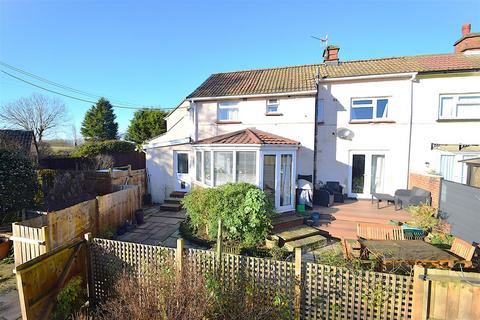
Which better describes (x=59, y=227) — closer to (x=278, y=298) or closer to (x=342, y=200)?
(x=278, y=298)

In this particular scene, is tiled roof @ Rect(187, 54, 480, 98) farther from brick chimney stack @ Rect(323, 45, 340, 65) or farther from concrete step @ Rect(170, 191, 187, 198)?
concrete step @ Rect(170, 191, 187, 198)

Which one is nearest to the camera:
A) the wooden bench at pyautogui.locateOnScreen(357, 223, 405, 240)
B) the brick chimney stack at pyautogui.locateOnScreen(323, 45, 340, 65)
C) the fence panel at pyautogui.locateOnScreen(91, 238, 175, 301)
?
the fence panel at pyautogui.locateOnScreen(91, 238, 175, 301)

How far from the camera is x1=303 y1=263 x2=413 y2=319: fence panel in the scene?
427 cm

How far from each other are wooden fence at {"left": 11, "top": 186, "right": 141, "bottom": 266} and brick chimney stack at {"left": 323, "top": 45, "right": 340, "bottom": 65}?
13648 millimetres

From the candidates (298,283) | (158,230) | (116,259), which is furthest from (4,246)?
(298,283)

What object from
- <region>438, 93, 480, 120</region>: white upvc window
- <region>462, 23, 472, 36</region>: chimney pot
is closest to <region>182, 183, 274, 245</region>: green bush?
<region>438, 93, 480, 120</region>: white upvc window

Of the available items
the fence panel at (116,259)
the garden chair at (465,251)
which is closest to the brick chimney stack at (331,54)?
the garden chair at (465,251)

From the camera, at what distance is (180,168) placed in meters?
14.3

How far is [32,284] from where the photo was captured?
14.1 ft

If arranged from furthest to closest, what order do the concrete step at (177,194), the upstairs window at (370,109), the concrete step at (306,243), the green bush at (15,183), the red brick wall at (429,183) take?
1. the concrete step at (177,194)
2. the upstairs window at (370,109)
3. the red brick wall at (429,183)
4. the green bush at (15,183)
5. the concrete step at (306,243)

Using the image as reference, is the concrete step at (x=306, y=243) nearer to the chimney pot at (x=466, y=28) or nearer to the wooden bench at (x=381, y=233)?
the wooden bench at (x=381, y=233)

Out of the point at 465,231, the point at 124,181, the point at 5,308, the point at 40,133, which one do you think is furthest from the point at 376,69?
the point at 40,133

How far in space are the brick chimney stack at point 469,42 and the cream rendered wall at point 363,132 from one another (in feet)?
16.5

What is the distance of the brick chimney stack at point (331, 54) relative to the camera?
15.1 metres
